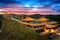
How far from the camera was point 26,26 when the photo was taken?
1.70 m

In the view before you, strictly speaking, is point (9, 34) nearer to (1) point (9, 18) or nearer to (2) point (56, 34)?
(1) point (9, 18)

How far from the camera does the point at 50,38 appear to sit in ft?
5.43

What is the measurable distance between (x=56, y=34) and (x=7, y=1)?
2.64 ft

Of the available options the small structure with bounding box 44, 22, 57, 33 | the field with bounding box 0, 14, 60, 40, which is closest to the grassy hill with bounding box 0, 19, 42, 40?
the field with bounding box 0, 14, 60, 40

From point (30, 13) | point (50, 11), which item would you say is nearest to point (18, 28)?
point (30, 13)

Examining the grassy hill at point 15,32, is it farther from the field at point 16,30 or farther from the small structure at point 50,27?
the small structure at point 50,27

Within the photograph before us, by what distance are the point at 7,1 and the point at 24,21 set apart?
36 centimetres

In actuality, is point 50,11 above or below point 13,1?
below

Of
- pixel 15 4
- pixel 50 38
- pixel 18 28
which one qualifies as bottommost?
pixel 50 38

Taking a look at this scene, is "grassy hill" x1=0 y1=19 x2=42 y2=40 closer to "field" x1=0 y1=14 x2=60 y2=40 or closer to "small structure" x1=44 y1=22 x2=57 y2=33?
"field" x1=0 y1=14 x2=60 y2=40

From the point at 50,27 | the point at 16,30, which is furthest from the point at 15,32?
the point at 50,27

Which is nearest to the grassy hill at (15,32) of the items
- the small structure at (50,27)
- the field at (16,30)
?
the field at (16,30)

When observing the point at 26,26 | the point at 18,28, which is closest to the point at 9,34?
the point at 18,28

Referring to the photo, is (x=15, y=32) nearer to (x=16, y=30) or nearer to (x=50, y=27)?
(x=16, y=30)
